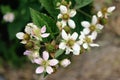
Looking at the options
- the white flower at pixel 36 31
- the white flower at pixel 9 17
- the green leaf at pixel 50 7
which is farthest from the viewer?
the white flower at pixel 9 17

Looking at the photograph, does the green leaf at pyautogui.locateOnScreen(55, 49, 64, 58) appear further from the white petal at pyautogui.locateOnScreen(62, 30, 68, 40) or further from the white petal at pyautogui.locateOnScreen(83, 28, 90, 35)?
the white petal at pyautogui.locateOnScreen(83, 28, 90, 35)

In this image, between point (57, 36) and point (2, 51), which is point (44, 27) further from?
point (2, 51)

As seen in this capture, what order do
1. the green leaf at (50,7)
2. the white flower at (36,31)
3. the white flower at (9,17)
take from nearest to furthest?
the white flower at (36,31)
the green leaf at (50,7)
the white flower at (9,17)

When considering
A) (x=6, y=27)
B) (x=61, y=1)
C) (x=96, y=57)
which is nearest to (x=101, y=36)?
(x=96, y=57)

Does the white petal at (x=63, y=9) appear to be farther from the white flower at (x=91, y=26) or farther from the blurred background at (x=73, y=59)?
the blurred background at (x=73, y=59)

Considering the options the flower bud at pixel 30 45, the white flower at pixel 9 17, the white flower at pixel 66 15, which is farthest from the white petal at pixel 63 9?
the white flower at pixel 9 17
